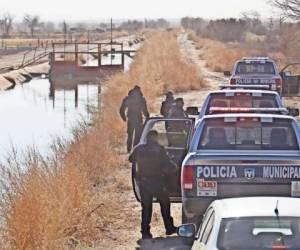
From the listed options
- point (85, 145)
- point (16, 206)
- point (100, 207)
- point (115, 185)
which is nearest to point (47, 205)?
point (16, 206)

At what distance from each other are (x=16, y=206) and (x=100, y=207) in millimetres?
2772

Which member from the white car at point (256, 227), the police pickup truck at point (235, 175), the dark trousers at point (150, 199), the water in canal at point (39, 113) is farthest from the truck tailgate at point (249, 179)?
the water in canal at point (39, 113)

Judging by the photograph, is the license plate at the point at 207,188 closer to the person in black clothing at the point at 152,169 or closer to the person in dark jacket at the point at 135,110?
the person in black clothing at the point at 152,169

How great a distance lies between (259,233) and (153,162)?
14.8 ft

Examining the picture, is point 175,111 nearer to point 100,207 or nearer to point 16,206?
point 100,207

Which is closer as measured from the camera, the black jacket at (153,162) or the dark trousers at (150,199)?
the black jacket at (153,162)

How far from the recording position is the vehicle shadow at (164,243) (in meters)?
11.2

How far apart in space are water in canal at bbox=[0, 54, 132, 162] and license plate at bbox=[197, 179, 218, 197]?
9.51 metres

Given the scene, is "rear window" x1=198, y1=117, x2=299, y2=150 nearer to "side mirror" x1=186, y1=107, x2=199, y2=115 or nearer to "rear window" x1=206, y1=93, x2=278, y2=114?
"rear window" x1=206, y1=93, x2=278, y2=114

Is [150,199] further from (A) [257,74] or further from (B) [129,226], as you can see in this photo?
(A) [257,74]

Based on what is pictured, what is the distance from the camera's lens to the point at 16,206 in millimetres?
11406

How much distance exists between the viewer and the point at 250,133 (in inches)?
428

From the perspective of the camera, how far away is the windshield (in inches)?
249

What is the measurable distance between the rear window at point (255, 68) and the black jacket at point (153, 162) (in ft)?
46.8
